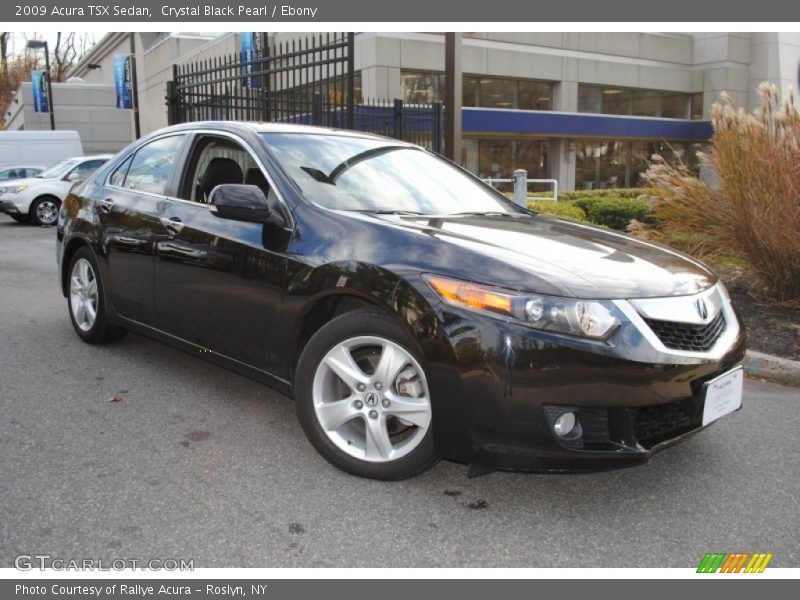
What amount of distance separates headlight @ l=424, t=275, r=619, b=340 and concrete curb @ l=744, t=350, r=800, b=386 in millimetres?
2878

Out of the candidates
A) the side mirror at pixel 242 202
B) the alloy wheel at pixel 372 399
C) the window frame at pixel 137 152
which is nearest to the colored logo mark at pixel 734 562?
the alloy wheel at pixel 372 399

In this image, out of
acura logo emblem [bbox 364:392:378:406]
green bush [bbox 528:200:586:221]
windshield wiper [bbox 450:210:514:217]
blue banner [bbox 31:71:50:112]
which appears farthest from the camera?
blue banner [bbox 31:71:50:112]

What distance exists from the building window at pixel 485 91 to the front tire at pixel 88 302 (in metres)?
20.5

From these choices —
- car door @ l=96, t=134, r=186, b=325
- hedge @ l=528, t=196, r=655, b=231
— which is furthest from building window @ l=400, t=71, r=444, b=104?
car door @ l=96, t=134, r=186, b=325

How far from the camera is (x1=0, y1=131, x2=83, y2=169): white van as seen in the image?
2114 centimetres

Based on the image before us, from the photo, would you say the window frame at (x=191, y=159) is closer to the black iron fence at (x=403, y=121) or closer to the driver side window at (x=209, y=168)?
the driver side window at (x=209, y=168)

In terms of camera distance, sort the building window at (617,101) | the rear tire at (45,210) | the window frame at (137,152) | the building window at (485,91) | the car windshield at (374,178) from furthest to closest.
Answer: the building window at (617,101), the building window at (485,91), the rear tire at (45,210), the window frame at (137,152), the car windshield at (374,178)

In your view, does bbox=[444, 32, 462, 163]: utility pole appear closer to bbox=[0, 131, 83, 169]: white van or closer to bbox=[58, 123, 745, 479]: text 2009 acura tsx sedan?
bbox=[58, 123, 745, 479]: text 2009 acura tsx sedan

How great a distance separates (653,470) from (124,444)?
2.57m

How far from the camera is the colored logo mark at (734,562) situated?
267 centimetres

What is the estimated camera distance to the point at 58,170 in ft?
57.3

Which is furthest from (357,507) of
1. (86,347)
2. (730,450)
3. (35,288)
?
(35,288)

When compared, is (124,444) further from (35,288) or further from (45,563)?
(35,288)

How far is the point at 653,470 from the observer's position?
3.47 m
